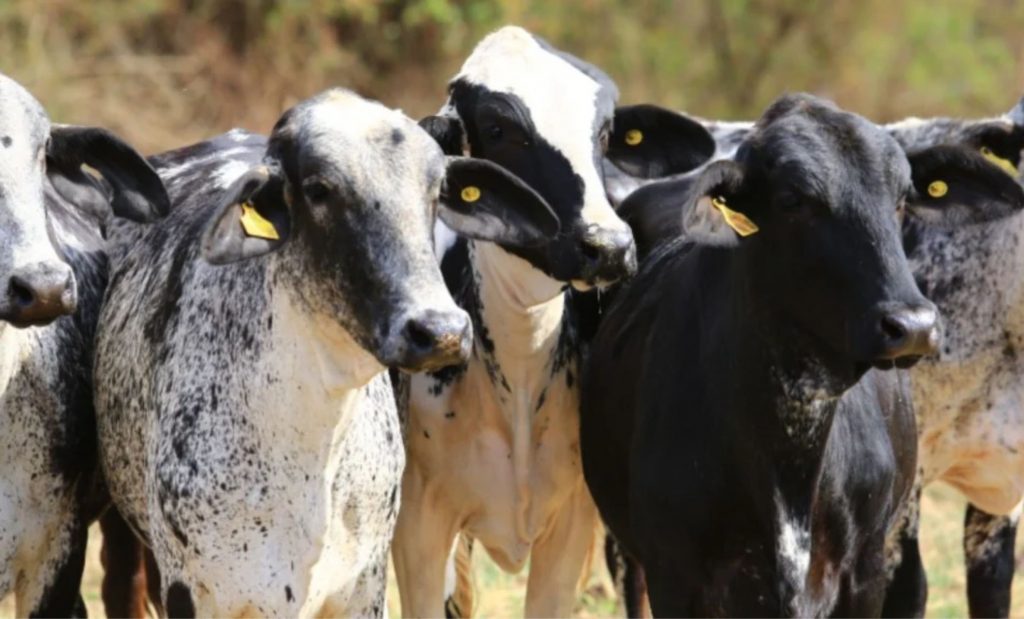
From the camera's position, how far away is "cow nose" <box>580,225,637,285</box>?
702cm

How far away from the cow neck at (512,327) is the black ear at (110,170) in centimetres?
109

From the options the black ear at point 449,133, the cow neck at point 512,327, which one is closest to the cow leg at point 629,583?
the cow neck at point 512,327

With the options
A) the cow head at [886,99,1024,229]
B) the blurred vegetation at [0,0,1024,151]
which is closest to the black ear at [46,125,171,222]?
the cow head at [886,99,1024,229]

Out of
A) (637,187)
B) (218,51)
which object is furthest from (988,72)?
(637,187)

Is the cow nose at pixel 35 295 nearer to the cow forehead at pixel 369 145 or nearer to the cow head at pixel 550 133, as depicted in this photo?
the cow forehead at pixel 369 145

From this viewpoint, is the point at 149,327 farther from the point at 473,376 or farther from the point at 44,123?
the point at 473,376

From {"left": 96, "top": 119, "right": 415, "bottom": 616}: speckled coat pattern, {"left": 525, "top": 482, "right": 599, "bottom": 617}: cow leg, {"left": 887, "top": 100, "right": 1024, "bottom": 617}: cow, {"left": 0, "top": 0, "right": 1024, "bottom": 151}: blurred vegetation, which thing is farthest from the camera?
{"left": 0, "top": 0, "right": 1024, "bottom": 151}: blurred vegetation

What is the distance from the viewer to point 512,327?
779 centimetres

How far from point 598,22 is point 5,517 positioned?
12.0 metres

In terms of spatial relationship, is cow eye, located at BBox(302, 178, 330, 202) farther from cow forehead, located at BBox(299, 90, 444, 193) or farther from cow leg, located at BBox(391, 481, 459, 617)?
cow leg, located at BBox(391, 481, 459, 617)

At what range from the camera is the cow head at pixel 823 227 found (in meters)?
6.36

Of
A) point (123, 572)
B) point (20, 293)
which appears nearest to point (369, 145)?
point (20, 293)

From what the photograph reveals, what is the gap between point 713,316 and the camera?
704 centimetres

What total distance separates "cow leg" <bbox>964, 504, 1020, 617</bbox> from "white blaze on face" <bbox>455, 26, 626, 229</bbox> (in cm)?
256
